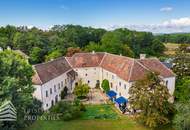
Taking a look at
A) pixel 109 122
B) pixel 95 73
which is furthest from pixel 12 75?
pixel 95 73

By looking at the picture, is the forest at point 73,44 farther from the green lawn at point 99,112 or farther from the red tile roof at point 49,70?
the green lawn at point 99,112

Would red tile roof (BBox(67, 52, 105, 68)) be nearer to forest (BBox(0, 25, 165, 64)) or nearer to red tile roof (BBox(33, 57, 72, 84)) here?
red tile roof (BBox(33, 57, 72, 84))

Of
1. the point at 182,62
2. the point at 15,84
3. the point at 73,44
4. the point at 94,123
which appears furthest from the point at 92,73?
the point at 73,44

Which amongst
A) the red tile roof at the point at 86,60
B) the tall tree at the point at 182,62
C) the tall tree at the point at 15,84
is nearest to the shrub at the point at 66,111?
the tall tree at the point at 15,84

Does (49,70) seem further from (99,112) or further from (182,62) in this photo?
(182,62)

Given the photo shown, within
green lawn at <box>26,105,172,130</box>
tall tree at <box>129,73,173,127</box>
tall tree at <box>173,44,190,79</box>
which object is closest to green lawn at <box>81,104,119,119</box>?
green lawn at <box>26,105,172,130</box>
